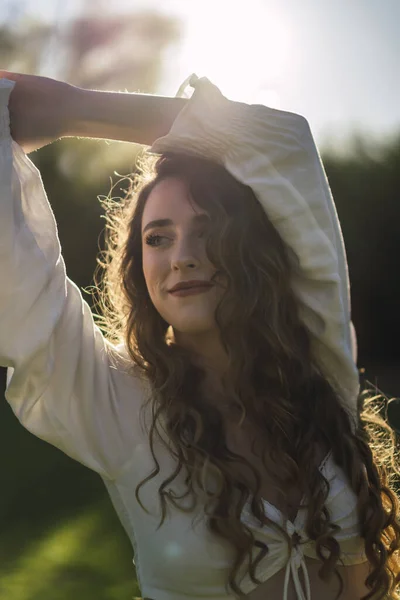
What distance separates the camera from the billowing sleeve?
4.56 ft

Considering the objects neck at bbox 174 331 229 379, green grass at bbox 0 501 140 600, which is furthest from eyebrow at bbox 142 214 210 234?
green grass at bbox 0 501 140 600

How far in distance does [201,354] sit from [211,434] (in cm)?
19

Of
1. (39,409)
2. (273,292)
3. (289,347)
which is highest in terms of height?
(273,292)

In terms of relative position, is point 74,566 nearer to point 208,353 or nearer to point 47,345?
point 208,353

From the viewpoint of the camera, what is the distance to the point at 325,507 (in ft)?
5.06

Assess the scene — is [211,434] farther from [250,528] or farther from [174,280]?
[174,280]

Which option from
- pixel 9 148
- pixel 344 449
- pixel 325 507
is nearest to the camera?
pixel 9 148

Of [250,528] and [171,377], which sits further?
[171,377]

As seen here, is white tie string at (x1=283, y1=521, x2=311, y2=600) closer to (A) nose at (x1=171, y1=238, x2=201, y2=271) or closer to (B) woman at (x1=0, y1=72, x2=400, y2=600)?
(B) woman at (x1=0, y1=72, x2=400, y2=600)

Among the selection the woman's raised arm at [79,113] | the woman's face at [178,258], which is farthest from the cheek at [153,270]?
the woman's raised arm at [79,113]

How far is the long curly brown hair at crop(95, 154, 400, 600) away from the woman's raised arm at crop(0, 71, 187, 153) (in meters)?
0.10

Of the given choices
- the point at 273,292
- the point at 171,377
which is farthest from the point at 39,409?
the point at 273,292

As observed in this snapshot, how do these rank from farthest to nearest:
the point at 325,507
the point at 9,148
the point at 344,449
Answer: the point at 344,449 < the point at 325,507 < the point at 9,148

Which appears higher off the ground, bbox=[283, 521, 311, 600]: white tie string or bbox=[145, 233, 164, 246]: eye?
bbox=[145, 233, 164, 246]: eye
